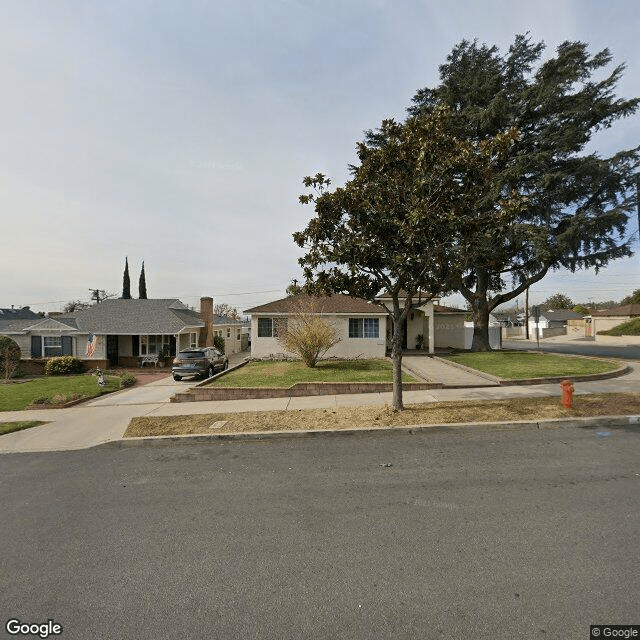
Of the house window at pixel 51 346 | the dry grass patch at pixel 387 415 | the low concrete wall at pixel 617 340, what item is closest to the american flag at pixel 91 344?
the house window at pixel 51 346

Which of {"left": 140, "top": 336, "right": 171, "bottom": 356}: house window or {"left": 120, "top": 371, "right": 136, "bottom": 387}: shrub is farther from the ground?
{"left": 140, "top": 336, "right": 171, "bottom": 356}: house window

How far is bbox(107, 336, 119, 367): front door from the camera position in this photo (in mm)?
24234

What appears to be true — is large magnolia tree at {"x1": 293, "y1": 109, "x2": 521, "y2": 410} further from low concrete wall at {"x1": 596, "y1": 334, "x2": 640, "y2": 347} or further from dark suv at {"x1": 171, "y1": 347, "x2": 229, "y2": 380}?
low concrete wall at {"x1": 596, "y1": 334, "x2": 640, "y2": 347}

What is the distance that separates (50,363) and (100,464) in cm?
1978

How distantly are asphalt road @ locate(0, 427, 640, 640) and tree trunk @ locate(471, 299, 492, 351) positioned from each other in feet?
60.7

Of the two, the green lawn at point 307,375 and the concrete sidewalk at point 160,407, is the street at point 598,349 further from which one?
the green lawn at point 307,375

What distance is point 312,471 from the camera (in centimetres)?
582

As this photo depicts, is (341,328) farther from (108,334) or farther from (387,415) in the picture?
(108,334)

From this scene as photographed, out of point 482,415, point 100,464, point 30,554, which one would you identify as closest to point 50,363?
point 100,464

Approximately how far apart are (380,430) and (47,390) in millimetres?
15239

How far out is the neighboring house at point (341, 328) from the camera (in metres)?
21.8

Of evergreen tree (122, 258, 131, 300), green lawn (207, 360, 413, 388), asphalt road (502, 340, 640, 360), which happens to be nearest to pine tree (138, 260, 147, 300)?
evergreen tree (122, 258, 131, 300)

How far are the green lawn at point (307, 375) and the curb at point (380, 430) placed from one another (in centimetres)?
517

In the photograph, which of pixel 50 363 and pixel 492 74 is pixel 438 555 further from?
pixel 492 74
